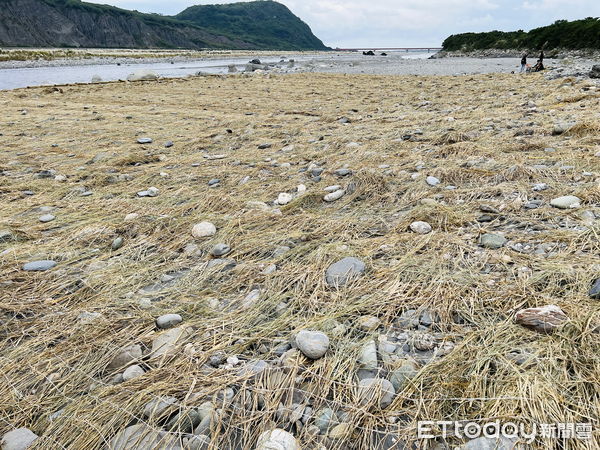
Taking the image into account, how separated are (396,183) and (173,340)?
2.80 meters

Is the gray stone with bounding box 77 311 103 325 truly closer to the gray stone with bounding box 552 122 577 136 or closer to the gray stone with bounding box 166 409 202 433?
the gray stone with bounding box 166 409 202 433

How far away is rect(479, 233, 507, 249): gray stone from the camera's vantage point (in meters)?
2.33

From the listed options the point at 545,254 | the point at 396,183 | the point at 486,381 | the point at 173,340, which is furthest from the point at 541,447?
the point at 396,183

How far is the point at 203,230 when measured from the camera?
309 centimetres

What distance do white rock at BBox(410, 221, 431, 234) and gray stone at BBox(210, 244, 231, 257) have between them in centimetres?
142

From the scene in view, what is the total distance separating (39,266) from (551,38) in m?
52.9

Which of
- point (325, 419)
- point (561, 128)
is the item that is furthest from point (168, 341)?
point (561, 128)

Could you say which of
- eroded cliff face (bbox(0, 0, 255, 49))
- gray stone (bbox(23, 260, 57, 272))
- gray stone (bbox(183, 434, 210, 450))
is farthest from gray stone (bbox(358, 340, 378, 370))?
eroded cliff face (bbox(0, 0, 255, 49))

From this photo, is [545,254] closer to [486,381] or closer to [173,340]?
[486,381]

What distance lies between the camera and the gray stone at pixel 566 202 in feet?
8.88

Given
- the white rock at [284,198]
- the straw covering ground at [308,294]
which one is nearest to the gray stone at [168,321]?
the straw covering ground at [308,294]

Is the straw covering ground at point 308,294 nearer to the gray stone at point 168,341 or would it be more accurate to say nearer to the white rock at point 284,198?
the gray stone at point 168,341

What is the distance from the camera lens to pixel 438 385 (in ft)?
4.64

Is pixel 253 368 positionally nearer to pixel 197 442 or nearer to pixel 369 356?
pixel 197 442
